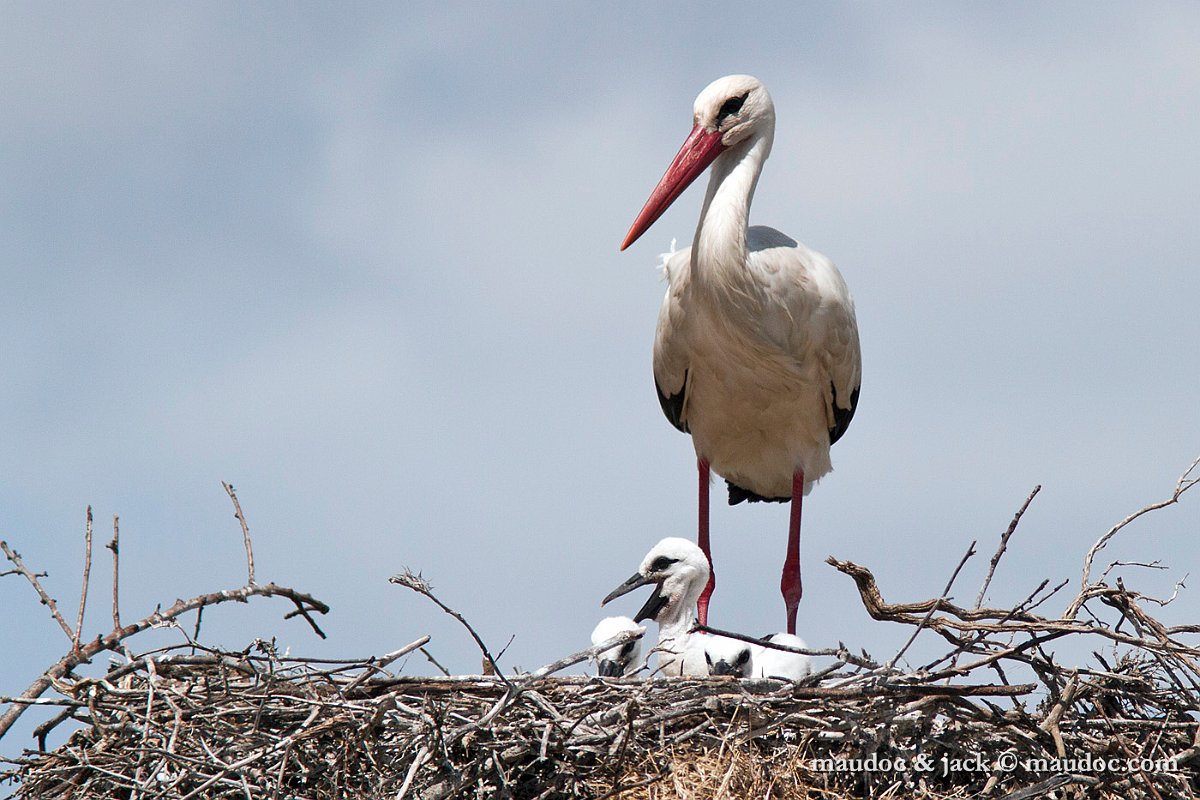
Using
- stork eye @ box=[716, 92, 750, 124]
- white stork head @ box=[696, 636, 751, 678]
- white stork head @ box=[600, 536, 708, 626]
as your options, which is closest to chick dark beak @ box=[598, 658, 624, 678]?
white stork head @ box=[696, 636, 751, 678]

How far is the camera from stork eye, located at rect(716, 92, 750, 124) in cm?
673

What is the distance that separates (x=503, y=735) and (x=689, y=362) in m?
2.73

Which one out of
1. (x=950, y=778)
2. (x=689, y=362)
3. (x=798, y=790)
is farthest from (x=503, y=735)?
(x=689, y=362)

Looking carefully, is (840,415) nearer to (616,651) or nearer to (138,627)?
(616,651)

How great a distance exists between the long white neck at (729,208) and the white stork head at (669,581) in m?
1.06

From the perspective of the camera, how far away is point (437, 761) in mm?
4520

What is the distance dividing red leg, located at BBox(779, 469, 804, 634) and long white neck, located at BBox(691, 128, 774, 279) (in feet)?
3.86

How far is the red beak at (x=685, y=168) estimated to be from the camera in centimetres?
670

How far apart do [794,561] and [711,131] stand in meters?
1.82

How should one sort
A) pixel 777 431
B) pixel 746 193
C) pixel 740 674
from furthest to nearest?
1. pixel 777 431
2. pixel 746 193
3. pixel 740 674

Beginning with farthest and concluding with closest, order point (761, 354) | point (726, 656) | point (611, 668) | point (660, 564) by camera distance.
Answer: point (761, 354)
point (660, 564)
point (611, 668)
point (726, 656)

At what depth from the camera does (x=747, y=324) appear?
6555 mm

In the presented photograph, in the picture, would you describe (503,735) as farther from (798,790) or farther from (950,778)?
(950,778)

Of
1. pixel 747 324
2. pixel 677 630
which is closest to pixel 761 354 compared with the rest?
pixel 747 324
